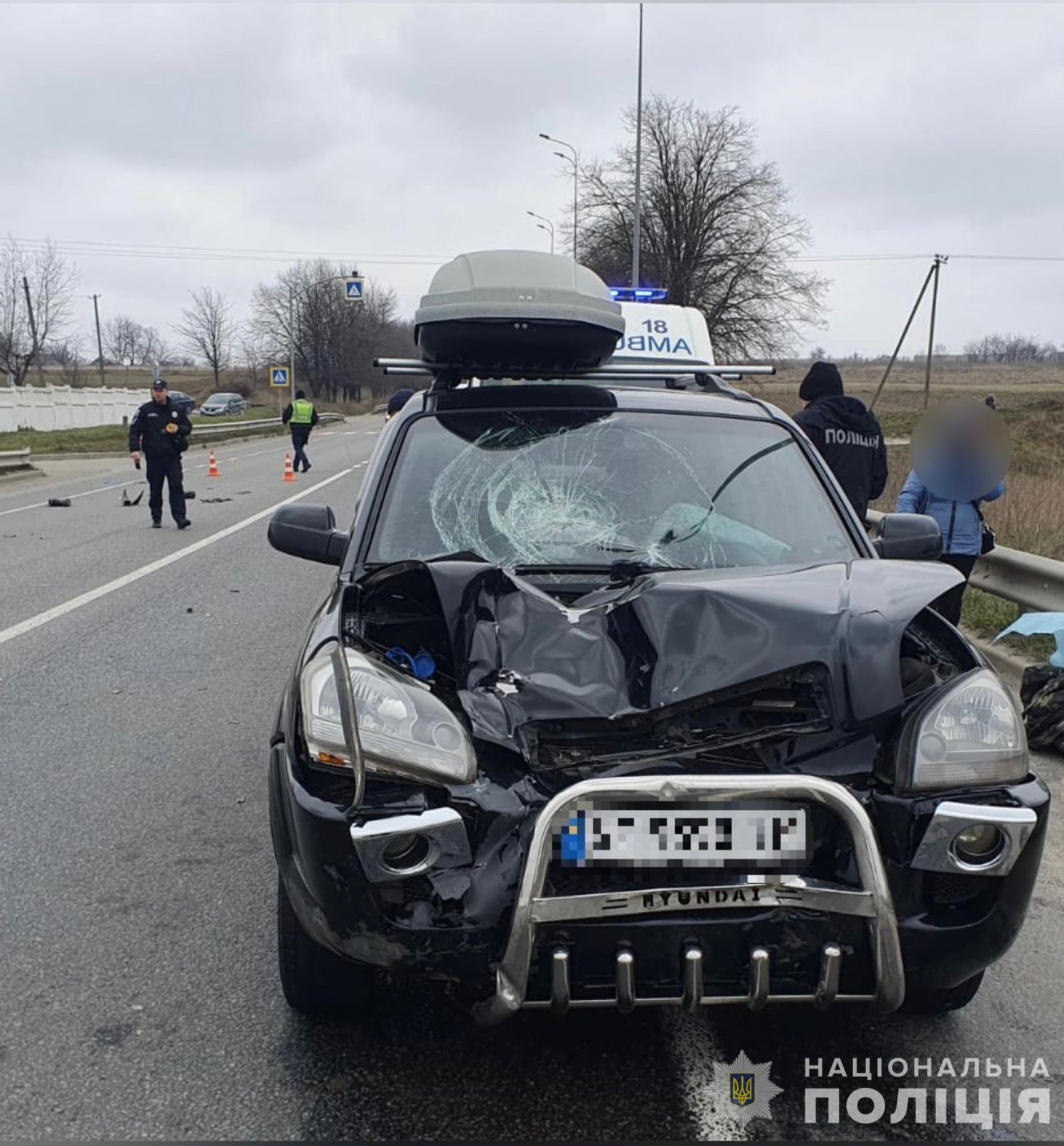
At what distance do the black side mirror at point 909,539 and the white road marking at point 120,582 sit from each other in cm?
266

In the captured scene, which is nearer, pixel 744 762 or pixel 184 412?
pixel 744 762

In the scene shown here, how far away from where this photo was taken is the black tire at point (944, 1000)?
9.19ft

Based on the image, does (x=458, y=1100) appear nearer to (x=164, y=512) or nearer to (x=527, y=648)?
(x=527, y=648)

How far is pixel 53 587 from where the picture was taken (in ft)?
30.6

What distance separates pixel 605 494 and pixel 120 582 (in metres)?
7.02

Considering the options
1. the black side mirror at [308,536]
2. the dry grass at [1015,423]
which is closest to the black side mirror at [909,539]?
the black side mirror at [308,536]

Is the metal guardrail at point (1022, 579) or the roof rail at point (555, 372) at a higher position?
the roof rail at point (555, 372)

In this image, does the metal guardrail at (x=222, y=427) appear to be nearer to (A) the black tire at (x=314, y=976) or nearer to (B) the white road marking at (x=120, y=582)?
(B) the white road marking at (x=120, y=582)

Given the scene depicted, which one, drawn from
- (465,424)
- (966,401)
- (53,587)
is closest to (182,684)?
(465,424)

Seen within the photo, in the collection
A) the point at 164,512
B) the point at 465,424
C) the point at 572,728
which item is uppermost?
the point at 465,424

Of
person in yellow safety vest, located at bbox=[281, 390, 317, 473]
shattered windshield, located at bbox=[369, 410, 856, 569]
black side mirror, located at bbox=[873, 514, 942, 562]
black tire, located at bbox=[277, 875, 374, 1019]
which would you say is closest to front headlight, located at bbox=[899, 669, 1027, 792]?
shattered windshield, located at bbox=[369, 410, 856, 569]

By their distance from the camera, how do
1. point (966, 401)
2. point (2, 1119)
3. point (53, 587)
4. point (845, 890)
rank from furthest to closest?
point (53, 587) → point (966, 401) → point (2, 1119) → point (845, 890)

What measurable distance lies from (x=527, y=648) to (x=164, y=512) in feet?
45.7

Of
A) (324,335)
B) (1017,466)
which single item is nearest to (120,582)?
(1017,466)
